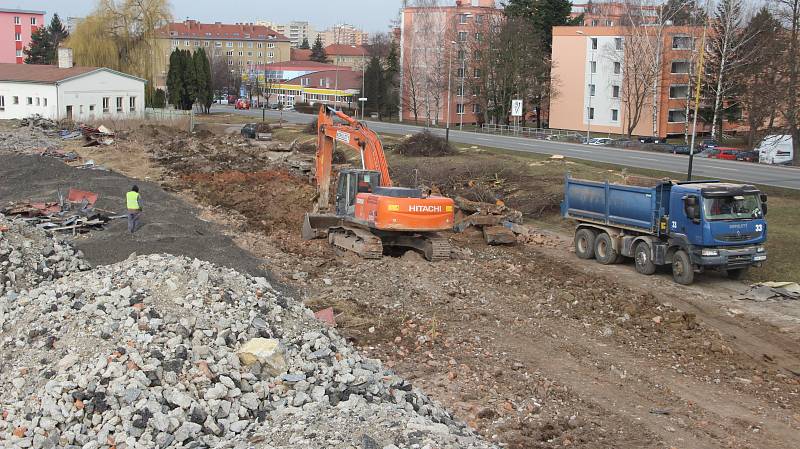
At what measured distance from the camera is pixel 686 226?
18047mm

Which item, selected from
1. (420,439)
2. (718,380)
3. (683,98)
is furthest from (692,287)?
(683,98)

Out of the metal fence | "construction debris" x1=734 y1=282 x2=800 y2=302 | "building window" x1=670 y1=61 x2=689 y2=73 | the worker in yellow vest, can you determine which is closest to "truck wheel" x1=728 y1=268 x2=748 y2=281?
"construction debris" x1=734 y1=282 x2=800 y2=302

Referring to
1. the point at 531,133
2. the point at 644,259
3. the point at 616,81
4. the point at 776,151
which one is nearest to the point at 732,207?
the point at 644,259

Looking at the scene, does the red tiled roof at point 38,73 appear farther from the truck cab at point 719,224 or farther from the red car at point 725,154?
the truck cab at point 719,224

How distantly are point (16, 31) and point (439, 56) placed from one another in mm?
64576

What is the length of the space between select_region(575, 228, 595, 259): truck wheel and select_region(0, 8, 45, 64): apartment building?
10481 cm

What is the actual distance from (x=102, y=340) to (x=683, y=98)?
196ft

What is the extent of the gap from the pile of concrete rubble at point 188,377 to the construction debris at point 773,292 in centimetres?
985

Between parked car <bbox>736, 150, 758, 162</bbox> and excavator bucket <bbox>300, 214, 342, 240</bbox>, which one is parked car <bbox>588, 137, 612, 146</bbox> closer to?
A: parked car <bbox>736, 150, 758, 162</bbox>

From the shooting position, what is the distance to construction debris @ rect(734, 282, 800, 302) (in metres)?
17.5

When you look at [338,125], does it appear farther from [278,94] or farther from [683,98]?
[278,94]

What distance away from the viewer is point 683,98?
63.4 metres

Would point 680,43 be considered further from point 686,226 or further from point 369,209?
point 369,209

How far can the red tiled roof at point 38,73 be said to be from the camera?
59.2 metres
